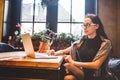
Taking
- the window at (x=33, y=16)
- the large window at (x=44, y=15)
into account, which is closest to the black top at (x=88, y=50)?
the large window at (x=44, y=15)

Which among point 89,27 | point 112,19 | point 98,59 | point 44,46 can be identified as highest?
point 112,19

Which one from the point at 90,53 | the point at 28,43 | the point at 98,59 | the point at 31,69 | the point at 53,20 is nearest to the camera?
the point at 31,69

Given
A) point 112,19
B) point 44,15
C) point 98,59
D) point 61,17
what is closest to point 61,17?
point 61,17

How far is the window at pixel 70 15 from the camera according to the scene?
132 inches

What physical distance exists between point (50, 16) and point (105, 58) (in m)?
1.65

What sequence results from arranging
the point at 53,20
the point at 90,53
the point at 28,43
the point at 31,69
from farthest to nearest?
the point at 53,20 < the point at 90,53 < the point at 28,43 < the point at 31,69

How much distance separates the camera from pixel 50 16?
11.0 ft

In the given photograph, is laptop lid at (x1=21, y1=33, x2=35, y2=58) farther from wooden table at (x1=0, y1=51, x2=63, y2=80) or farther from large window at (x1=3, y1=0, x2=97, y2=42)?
large window at (x1=3, y1=0, x2=97, y2=42)

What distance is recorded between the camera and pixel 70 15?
133 inches

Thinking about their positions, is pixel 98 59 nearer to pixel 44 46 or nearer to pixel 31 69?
pixel 44 46

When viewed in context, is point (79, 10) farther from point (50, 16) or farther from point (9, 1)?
point (9, 1)

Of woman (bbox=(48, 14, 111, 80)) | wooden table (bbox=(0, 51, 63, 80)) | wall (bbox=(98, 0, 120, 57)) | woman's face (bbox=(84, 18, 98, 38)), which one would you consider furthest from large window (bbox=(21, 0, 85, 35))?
wooden table (bbox=(0, 51, 63, 80))

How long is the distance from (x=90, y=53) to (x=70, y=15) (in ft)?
4.61

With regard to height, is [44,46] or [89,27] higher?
[89,27]
